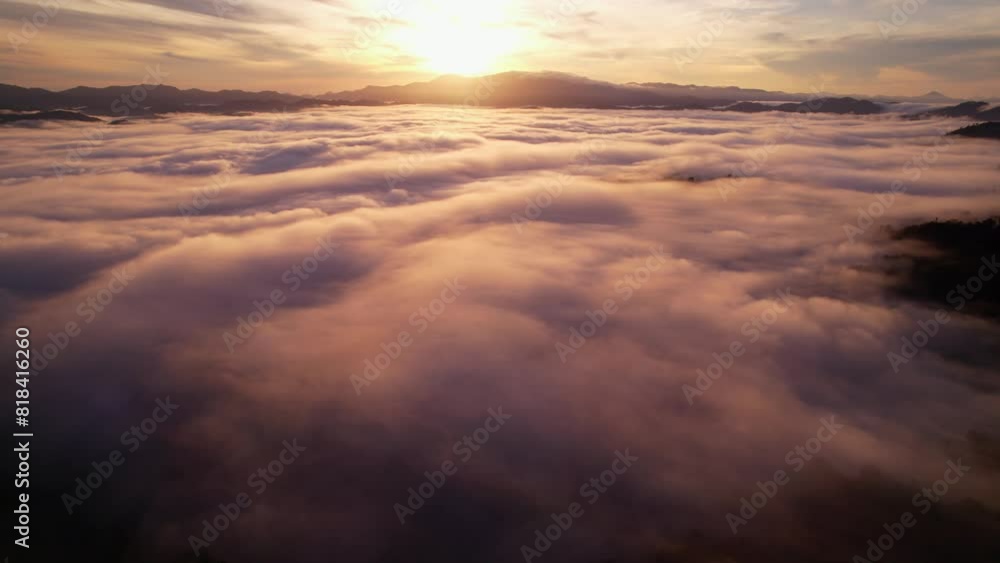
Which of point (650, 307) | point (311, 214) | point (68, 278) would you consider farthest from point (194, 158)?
point (650, 307)

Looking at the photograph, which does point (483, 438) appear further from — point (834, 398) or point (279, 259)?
point (279, 259)

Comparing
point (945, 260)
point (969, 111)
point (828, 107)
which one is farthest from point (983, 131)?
point (828, 107)

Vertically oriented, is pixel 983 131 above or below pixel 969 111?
below

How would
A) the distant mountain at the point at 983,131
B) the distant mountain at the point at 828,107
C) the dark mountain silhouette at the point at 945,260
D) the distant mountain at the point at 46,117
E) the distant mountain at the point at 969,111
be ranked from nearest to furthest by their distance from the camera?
the dark mountain silhouette at the point at 945,260 → the distant mountain at the point at 983,131 → the distant mountain at the point at 46,117 → the distant mountain at the point at 969,111 → the distant mountain at the point at 828,107

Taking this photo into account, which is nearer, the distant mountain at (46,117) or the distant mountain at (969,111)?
the distant mountain at (46,117)

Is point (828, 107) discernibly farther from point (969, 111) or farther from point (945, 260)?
point (945, 260)

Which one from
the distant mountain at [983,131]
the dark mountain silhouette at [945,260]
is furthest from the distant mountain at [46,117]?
the distant mountain at [983,131]

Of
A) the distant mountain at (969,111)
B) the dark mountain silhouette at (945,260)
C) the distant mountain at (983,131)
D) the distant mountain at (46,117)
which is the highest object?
the distant mountain at (969,111)

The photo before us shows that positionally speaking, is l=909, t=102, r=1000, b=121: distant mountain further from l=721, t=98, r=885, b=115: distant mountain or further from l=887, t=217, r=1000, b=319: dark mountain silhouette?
l=887, t=217, r=1000, b=319: dark mountain silhouette

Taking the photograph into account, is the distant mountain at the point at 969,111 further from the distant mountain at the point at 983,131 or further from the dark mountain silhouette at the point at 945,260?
the dark mountain silhouette at the point at 945,260
